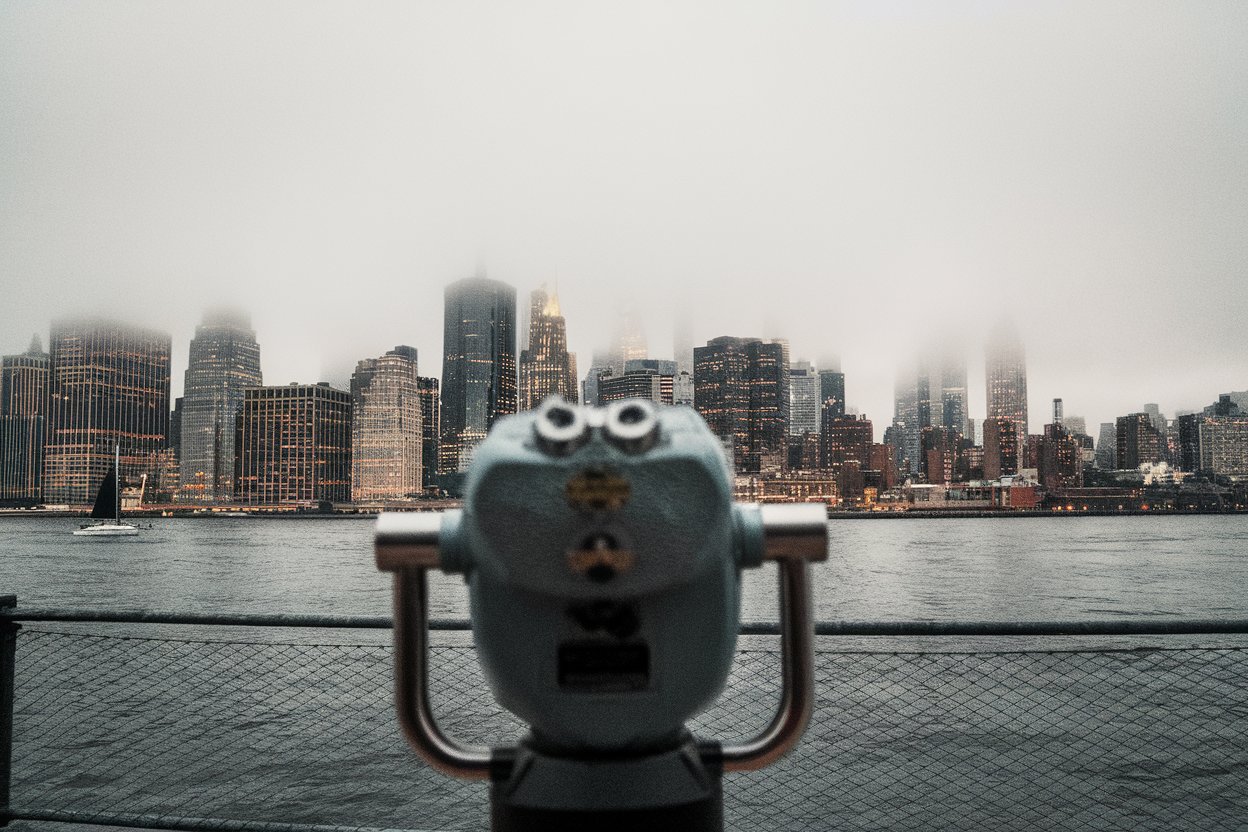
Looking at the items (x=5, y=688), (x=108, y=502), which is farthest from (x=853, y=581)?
(x=108, y=502)

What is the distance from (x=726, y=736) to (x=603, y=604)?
908 centimetres

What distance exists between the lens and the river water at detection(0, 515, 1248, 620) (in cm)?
3994

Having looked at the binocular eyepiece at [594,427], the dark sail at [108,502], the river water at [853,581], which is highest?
the binocular eyepiece at [594,427]

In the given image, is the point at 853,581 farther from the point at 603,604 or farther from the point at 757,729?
the point at 603,604

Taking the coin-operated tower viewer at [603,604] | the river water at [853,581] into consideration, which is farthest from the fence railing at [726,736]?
the river water at [853,581]

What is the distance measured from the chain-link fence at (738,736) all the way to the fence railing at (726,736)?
0.11 feet

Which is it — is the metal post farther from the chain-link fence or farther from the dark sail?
the dark sail

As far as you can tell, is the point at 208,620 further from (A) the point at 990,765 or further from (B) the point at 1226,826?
(A) the point at 990,765

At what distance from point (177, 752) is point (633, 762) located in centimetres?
936

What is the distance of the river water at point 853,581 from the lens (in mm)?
39938

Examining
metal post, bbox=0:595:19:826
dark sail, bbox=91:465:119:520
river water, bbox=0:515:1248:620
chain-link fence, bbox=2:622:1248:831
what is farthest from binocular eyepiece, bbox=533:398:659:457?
dark sail, bbox=91:465:119:520

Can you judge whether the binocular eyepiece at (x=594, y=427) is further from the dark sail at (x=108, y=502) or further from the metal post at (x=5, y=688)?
the dark sail at (x=108, y=502)

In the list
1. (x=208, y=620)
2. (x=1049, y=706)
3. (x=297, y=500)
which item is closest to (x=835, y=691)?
(x=1049, y=706)

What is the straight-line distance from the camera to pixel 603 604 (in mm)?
1188
